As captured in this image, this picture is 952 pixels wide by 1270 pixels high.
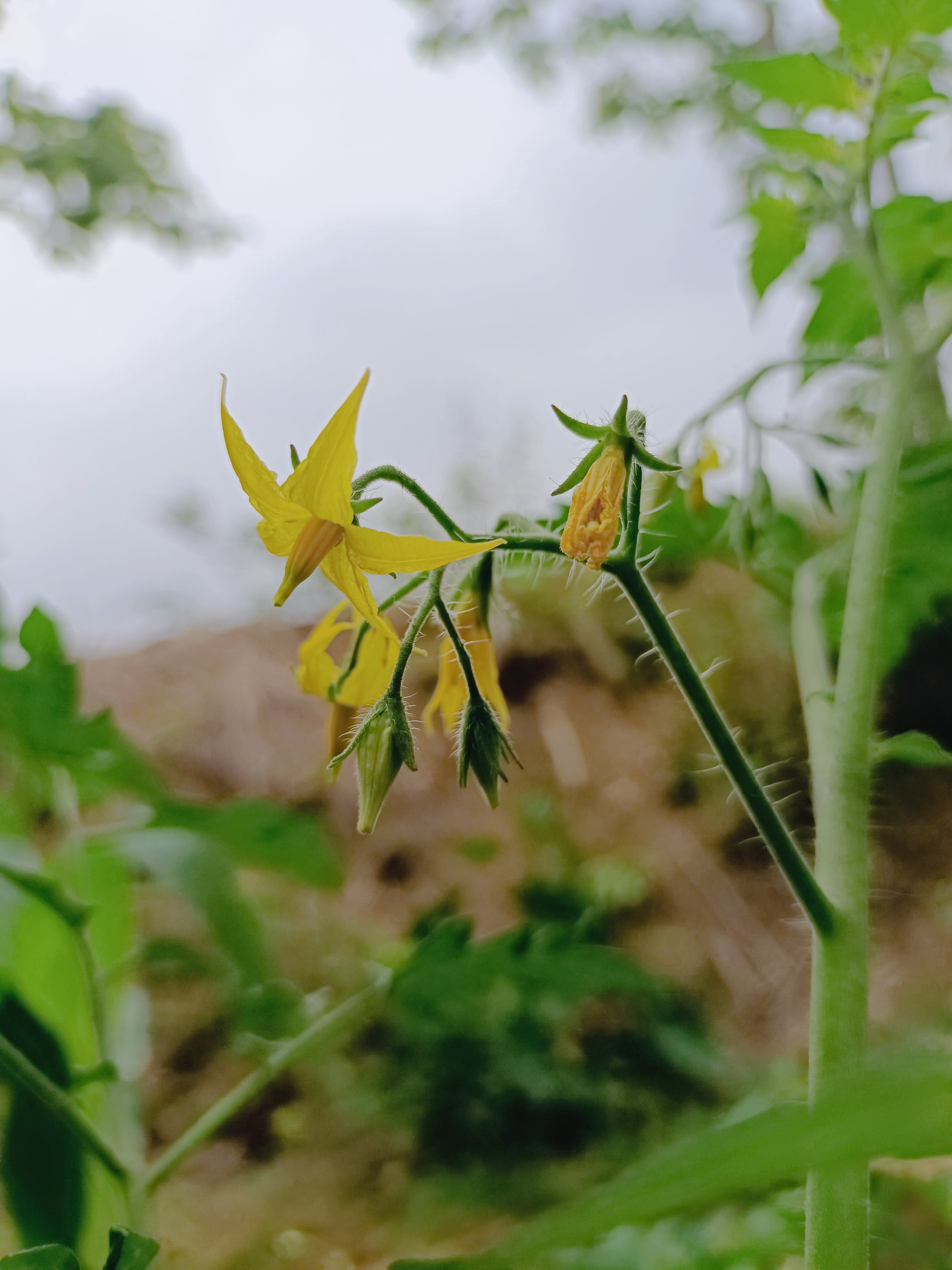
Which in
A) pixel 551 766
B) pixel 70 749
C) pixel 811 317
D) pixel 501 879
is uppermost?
pixel 811 317

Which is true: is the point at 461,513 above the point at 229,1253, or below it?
above

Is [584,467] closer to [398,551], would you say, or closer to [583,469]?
[583,469]

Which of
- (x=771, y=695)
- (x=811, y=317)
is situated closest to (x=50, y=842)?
(x=771, y=695)

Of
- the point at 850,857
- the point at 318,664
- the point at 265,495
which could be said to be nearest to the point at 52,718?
the point at 318,664

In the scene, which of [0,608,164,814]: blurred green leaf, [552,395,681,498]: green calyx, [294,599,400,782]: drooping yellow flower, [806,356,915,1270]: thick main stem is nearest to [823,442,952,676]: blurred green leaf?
[806,356,915,1270]: thick main stem

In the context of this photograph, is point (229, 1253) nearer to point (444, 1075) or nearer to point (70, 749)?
point (444, 1075)

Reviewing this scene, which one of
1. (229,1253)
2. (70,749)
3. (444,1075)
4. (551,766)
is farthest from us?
(551,766)

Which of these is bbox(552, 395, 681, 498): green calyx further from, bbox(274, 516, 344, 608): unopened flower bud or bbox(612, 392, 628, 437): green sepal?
bbox(274, 516, 344, 608): unopened flower bud

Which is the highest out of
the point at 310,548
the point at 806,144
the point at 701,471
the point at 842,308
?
the point at 806,144
